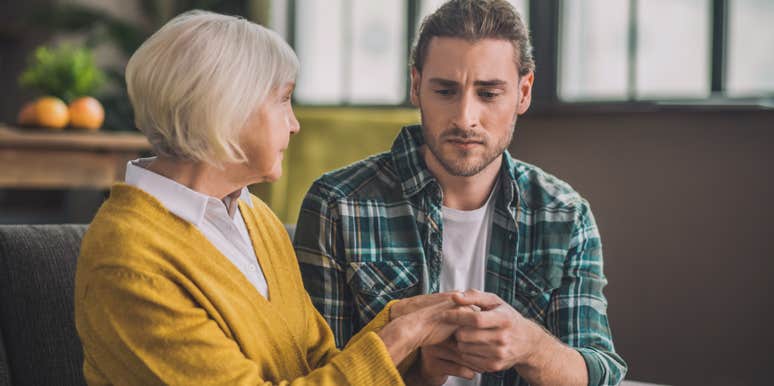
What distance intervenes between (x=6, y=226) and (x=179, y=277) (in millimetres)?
520

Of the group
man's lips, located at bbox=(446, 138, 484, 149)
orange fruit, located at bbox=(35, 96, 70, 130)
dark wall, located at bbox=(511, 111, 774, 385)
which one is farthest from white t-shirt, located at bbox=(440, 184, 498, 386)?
orange fruit, located at bbox=(35, 96, 70, 130)

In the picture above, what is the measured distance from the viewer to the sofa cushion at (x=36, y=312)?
1.22 metres

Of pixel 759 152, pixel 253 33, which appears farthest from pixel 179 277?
pixel 759 152

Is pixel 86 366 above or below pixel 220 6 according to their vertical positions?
below

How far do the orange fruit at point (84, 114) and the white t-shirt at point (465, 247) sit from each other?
200cm

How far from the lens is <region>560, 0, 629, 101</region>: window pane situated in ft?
11.2

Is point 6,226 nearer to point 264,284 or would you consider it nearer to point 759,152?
point 264,284

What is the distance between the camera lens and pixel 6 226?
1303 mm

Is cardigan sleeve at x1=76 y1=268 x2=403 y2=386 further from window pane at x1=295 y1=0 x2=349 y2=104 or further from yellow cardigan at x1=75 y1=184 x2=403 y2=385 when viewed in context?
window pane at x1=295 y1=0 x2=349 y2=104

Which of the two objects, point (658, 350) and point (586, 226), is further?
point (658, 350)

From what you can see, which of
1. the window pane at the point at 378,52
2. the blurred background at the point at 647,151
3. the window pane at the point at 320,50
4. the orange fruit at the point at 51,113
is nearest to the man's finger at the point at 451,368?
the blurred background at the point at 647,151

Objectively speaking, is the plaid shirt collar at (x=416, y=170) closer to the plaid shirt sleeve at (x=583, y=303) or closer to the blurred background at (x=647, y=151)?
the plaid shirt sleeve at (x=583, y=303)

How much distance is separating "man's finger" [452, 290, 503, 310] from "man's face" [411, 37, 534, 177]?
0.32 meters

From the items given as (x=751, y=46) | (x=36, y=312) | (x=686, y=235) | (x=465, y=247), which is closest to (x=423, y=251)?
(x=465, y=247)
